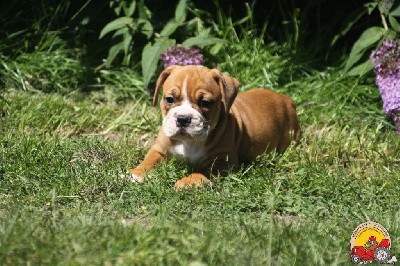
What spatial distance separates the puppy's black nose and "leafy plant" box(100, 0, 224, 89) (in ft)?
4.92

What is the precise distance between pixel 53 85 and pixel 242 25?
1.97 m

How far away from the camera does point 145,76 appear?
250 inches

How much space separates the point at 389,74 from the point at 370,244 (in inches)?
105

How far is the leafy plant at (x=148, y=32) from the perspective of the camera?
6477mm

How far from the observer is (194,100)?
5031 mm

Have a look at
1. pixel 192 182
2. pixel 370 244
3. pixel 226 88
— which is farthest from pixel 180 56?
pixel 370 244

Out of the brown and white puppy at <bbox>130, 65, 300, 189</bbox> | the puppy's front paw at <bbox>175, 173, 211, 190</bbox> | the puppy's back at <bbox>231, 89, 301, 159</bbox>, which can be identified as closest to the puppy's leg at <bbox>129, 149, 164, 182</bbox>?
the brown and white puppy at <bbox>130, 65, 300, 189</bbox>

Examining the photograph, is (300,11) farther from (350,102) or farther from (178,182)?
(178,182)

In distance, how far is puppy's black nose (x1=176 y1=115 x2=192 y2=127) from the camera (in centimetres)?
488

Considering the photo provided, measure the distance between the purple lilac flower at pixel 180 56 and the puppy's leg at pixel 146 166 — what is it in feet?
4.12

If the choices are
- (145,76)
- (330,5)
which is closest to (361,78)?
(330,5)

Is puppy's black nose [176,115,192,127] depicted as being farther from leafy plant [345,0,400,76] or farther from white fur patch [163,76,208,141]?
leafy plant [345,0,400,76]

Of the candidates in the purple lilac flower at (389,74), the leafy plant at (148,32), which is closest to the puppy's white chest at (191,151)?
the leafy plant at (148,32)

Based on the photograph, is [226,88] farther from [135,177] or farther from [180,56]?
[180,56]
